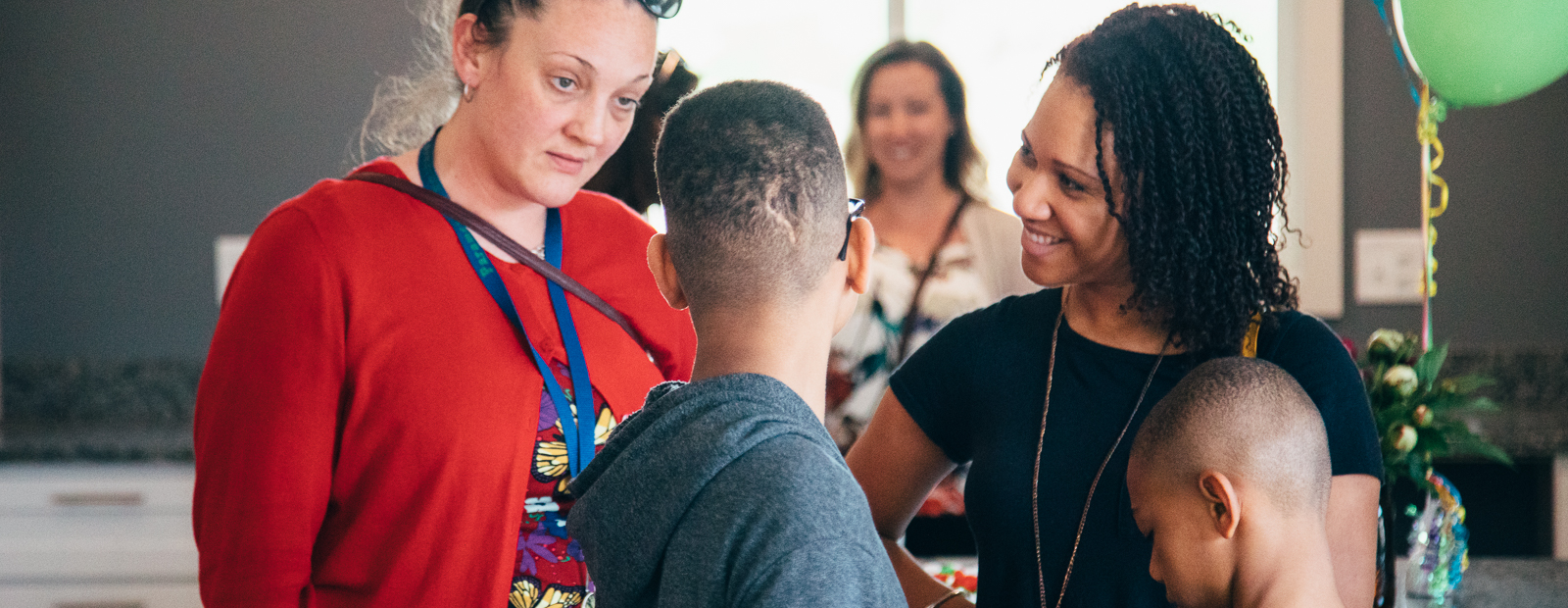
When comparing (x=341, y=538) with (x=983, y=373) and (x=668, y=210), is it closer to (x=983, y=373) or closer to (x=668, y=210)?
(x=668, y=210)

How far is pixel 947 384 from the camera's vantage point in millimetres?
1124

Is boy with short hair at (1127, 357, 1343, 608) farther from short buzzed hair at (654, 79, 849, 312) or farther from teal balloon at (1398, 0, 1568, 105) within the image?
teal balloon at (1398, 0, 1568, 105)

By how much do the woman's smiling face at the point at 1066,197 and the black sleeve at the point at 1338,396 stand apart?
6.7 inches

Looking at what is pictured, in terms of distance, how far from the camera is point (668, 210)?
2.51ft

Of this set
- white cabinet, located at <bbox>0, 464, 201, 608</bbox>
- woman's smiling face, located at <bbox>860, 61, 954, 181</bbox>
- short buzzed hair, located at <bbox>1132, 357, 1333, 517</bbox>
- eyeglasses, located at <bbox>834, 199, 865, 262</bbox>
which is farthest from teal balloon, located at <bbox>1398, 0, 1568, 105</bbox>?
white cabinet, located at <bbox>0, 464, 201, 608</bbox>

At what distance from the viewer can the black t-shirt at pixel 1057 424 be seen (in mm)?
974

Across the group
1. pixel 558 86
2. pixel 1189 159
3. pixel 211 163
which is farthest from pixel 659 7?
pixel 211 163

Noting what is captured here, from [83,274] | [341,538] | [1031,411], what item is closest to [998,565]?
[1031,411]

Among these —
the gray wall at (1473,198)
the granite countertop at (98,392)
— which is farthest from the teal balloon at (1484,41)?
the granite countertop at (98,392)

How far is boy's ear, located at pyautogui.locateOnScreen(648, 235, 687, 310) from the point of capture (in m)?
0.79

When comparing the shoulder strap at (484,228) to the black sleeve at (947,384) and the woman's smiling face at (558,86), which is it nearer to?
the woman's smiling face at (558,86)

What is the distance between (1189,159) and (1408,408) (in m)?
0.64

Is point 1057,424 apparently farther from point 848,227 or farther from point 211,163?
point 211,163

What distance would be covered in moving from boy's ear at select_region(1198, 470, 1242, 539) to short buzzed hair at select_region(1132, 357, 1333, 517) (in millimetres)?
11
